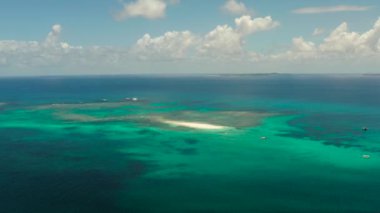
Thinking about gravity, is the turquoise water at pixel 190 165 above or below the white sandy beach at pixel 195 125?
below

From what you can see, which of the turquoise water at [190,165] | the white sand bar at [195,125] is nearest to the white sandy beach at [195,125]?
the white sand bar at [195,125]

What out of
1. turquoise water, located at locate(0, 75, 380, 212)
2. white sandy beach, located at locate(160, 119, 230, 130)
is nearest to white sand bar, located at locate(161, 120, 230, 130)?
white sandy beach, located at locate(160, 119, 230, 130)

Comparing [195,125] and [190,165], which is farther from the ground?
[195,125]

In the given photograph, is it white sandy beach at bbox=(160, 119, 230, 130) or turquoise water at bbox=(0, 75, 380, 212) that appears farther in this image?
white sandy beach at bbox=(160, 119, 230, 130)

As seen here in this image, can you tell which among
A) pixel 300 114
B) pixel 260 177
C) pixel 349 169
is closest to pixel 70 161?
pixel 260 177

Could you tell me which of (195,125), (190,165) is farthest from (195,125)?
(190,165)

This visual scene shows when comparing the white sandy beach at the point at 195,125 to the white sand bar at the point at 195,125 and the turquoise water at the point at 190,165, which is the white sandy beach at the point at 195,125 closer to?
the white sand bar at the point at 195,125

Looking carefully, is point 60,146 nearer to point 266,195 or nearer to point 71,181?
point 71,181

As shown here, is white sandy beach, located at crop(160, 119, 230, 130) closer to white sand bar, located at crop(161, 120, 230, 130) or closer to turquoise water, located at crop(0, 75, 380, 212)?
white sand bar, located at crop(161, 120, 230, 130)

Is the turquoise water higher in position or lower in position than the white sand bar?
lower

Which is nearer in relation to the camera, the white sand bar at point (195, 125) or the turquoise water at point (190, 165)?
the turquoise water at point (190, 165)

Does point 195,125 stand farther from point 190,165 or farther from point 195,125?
point 190,165
